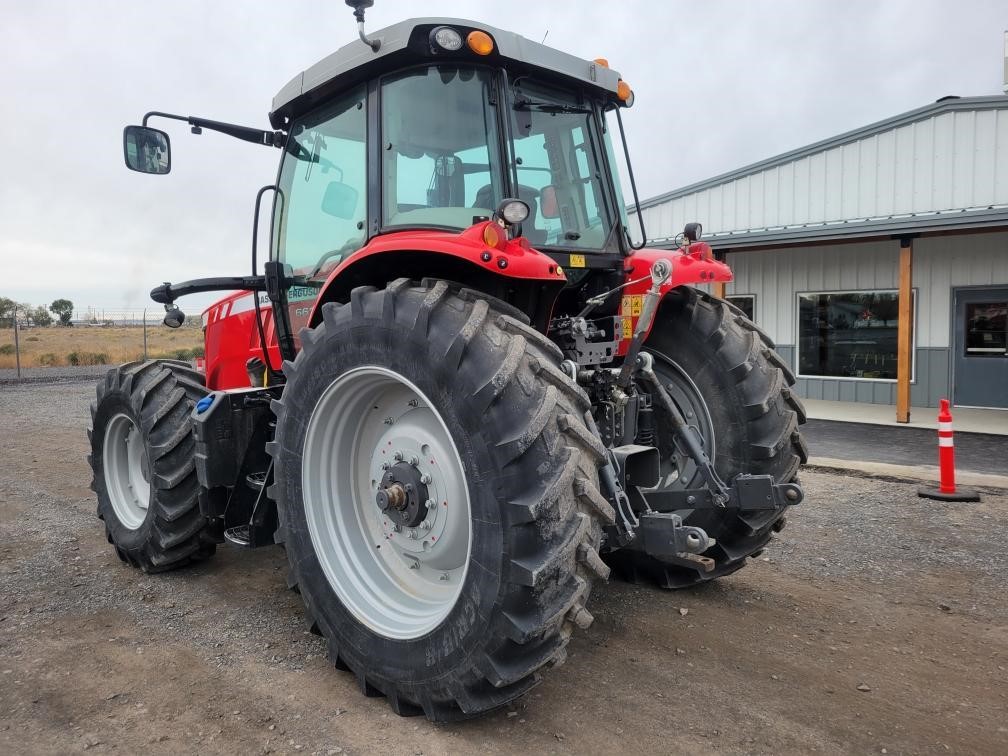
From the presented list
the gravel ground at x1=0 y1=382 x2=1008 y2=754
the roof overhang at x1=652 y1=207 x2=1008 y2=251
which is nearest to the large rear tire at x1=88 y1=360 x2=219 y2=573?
the gravel ground at x1=0 y1=382 x2=1008 y2=754

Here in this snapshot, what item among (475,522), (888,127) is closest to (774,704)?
(475,522)

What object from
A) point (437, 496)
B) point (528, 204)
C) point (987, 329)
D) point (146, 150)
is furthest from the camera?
point (987, 329)

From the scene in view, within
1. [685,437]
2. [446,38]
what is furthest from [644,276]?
[446,38]

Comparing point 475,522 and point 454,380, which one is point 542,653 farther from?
point 454,380

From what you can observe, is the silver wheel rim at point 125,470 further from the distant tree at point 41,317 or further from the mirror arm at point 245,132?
the distant tree at point 41,317

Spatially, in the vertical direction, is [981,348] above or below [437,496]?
above

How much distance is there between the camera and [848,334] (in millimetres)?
13398

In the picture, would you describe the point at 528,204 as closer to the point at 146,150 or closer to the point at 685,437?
the point at 685,437

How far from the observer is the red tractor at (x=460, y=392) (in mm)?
2531

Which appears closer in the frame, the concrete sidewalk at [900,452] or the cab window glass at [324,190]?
the cab window glass at [324,190]

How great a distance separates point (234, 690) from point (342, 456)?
109 centimetres

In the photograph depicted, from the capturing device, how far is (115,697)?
3047 millimetres

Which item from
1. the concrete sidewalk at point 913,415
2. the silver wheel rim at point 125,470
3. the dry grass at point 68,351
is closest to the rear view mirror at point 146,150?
the silver wheel rim at point 125,470

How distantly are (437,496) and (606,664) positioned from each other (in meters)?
1.14
